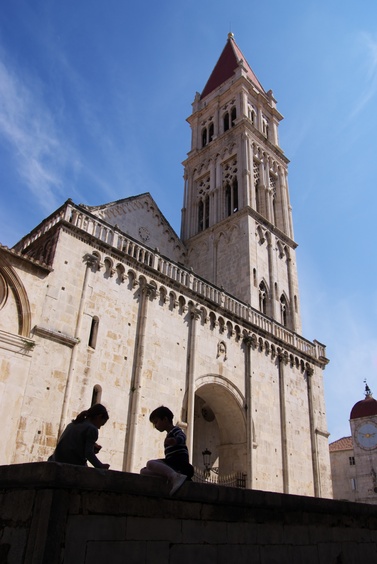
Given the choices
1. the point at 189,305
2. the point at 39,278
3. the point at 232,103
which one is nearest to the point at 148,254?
the point at 189,305

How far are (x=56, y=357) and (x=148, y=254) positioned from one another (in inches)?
225

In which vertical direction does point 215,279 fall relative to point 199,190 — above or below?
below

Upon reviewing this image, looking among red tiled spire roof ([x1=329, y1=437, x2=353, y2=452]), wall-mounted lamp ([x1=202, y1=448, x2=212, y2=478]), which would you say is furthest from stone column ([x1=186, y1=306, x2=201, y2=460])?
red tiled spire roof ([x1=329, y1=437, x2=353, y2=452])

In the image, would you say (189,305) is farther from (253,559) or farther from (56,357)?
(253,559)

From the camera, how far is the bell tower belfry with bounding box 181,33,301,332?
24.5 meters

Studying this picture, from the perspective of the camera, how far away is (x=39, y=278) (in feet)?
41.9

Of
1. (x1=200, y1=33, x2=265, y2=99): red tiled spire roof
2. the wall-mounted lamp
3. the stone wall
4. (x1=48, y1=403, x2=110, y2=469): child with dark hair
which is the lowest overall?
the stone wall

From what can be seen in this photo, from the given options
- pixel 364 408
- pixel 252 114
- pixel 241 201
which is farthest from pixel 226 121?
pixel 364 408

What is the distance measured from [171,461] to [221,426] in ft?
47.1

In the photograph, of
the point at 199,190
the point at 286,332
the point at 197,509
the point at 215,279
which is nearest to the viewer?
the point at 197,509

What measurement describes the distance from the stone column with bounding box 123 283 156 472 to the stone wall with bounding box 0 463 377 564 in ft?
25.3

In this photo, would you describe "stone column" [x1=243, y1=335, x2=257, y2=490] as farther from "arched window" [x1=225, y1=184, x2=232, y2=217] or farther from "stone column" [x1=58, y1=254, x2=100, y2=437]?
"arched window" [x1=225, y1=184, x2=232, y2=217]

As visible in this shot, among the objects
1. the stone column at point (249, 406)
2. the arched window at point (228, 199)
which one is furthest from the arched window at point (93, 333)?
the arched window at point (228, 199)

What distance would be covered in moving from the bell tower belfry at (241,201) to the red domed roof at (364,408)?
23821mm
